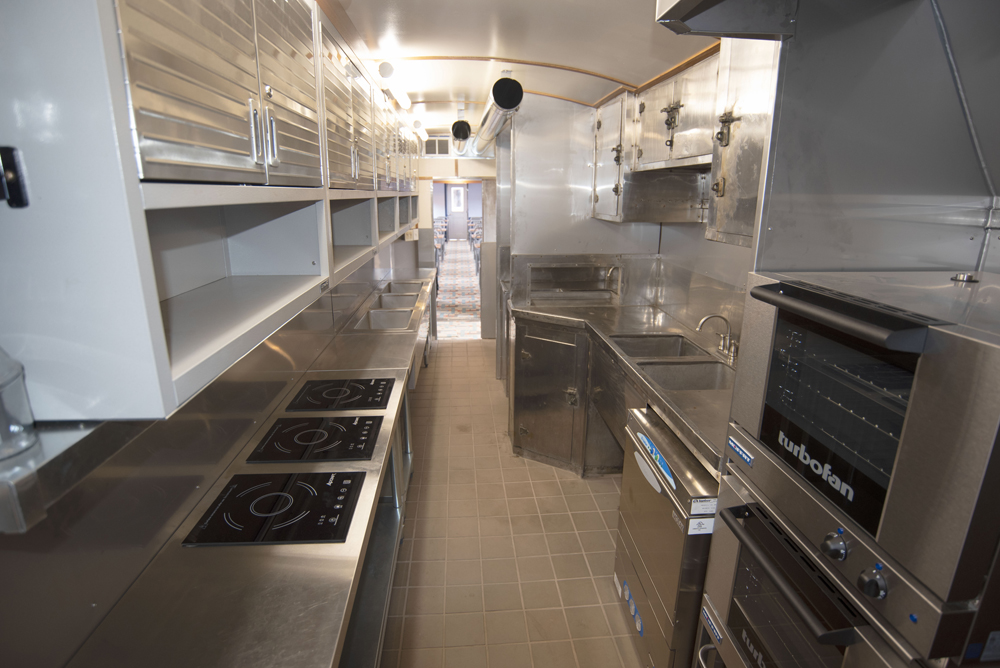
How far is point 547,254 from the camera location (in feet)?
14.9

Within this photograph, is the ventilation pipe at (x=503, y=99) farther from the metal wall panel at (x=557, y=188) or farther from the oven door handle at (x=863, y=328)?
the oven door handle at (x=863, y=328)

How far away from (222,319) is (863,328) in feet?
4.65

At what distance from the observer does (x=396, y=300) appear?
5.02m

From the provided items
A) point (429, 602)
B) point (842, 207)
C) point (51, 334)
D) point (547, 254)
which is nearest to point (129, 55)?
point (51, 334)

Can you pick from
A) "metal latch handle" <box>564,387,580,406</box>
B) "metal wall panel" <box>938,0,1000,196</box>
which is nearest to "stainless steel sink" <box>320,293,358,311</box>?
"metal latch handle" <box>564,387,580,406</box>

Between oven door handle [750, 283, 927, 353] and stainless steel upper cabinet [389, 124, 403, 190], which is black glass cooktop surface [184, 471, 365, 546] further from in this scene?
stainless steel upper cabinet [389, 124, 403, 190]

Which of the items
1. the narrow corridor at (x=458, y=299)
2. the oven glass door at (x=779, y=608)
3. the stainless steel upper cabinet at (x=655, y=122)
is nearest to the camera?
the oven glass door at (x=779, y=608)

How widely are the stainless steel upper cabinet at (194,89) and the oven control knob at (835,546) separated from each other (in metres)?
1.47

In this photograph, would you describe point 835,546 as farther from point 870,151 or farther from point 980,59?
point 980,59

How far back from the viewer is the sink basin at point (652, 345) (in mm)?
3219

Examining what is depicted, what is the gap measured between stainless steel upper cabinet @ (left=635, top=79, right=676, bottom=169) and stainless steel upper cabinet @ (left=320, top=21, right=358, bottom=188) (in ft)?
5.64

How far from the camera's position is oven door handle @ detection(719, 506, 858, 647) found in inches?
41.3

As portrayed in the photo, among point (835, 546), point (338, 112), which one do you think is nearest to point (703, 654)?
point (835, 546)

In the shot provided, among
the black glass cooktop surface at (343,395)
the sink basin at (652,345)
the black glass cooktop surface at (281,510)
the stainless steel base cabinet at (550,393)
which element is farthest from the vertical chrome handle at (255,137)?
the stainless steel base cabinet at (550,393)
